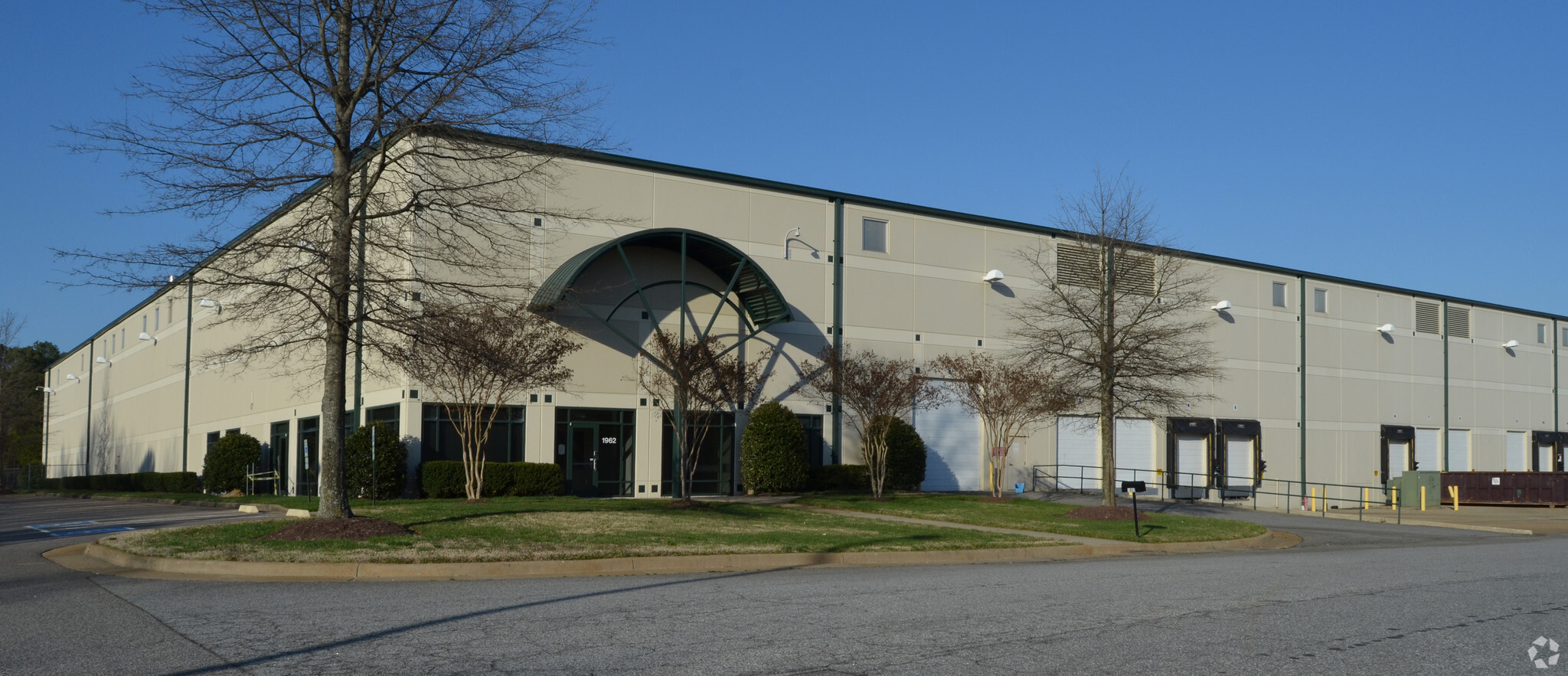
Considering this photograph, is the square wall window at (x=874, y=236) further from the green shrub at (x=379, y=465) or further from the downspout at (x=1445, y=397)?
the downspout at (x=1445, y=397)

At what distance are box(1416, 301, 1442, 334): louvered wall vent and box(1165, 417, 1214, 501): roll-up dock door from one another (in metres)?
14.5

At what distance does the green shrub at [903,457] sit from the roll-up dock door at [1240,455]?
1478 centimetres

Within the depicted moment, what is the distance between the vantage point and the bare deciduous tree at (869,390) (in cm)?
3228

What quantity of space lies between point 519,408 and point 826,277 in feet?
33.3

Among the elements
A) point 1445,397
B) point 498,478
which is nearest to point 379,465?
point 498,478

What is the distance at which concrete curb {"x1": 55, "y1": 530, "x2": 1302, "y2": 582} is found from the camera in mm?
13750

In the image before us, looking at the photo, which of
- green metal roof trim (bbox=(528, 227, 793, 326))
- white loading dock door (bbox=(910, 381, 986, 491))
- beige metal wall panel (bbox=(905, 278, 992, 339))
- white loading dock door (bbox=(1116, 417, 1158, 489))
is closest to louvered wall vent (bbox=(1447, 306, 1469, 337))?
white loading dock door (bbox=(1116, 417, 1158, 489))

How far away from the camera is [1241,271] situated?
44656 mm

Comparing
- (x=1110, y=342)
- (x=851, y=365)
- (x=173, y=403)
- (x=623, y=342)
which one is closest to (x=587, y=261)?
(x=623, y=342)

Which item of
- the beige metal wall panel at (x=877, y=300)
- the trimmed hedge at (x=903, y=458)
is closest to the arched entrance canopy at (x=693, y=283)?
the beige metal wall panel at (x=877, y=300)

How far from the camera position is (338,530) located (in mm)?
15914

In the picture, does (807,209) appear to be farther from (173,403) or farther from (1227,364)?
(173,403)

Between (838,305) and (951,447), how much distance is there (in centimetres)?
626

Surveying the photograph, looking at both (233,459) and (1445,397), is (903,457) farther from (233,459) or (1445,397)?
(1445,397)
